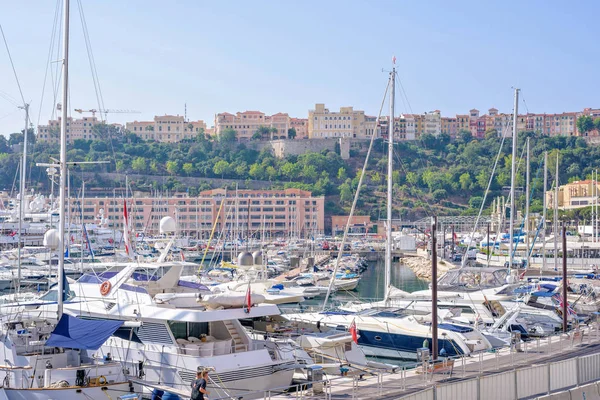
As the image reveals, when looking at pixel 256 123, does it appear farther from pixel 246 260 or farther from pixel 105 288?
Result: pixel 105 288

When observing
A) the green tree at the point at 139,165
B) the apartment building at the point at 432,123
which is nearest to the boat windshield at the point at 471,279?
the green tree at the point at 139,165

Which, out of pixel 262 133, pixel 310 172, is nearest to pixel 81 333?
pixel 310 172

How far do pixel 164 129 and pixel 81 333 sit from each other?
177522 millimetres

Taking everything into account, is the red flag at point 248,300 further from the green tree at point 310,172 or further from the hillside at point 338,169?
the green tree at point 310,172

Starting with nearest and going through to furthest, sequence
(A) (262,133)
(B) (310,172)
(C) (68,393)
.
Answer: (C) (68,393) < (B) (310,172) < (A) (262,133)

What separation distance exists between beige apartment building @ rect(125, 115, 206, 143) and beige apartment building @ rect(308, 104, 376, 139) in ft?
86.5

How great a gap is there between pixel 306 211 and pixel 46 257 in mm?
71095

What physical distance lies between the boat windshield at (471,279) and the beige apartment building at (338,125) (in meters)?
143

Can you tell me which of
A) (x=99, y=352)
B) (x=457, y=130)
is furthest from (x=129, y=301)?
(x=457, y=130)

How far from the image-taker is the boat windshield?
3547cm

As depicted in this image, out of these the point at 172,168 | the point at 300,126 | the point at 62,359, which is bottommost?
the point at 62,359

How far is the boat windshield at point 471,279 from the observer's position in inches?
1396

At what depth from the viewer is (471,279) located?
128 feet

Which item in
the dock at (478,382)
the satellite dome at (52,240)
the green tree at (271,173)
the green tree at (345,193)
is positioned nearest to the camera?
the dock at (478,382)
